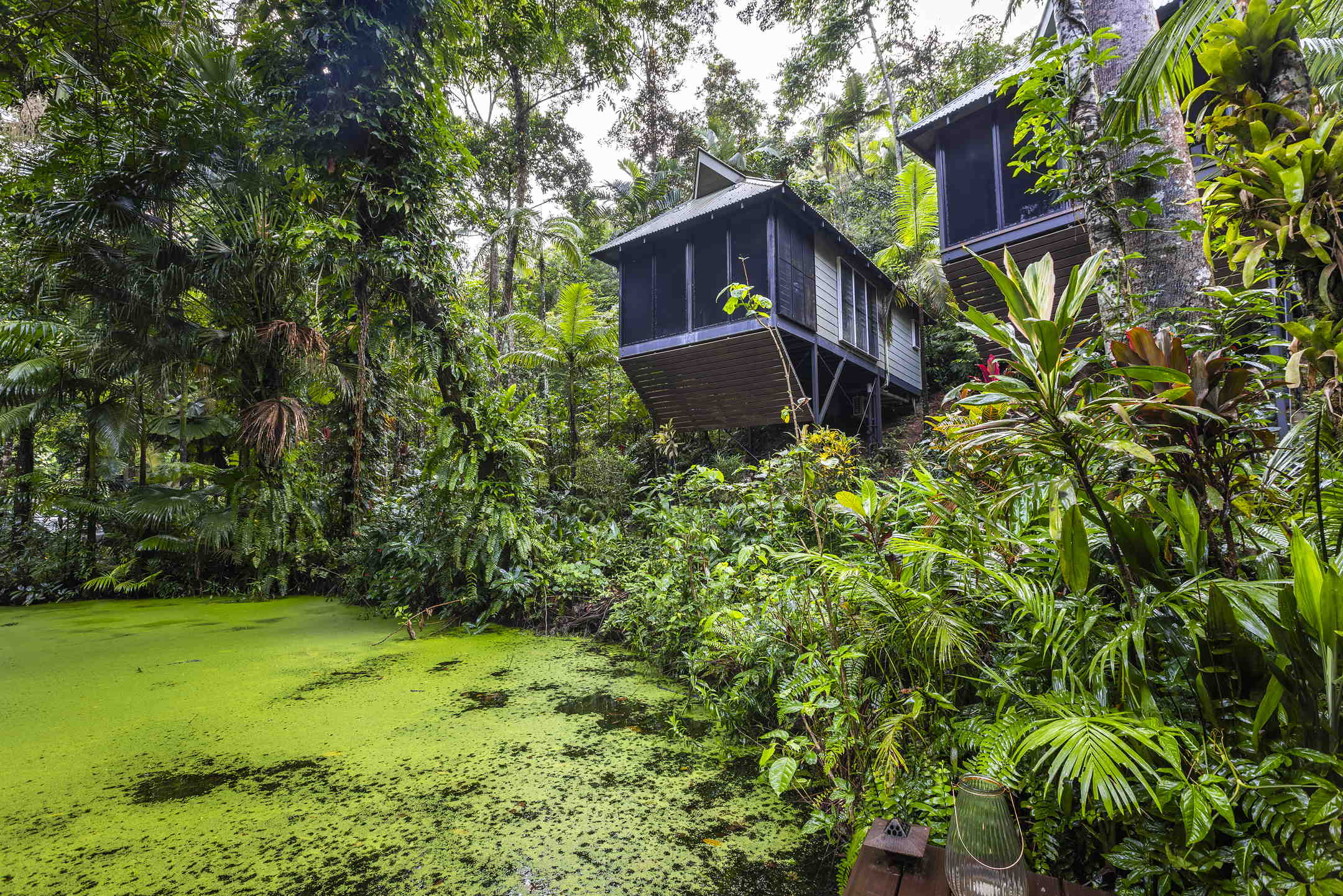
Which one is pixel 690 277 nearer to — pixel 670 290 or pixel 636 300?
pixel 670 290

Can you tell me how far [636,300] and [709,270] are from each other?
3.91 ft

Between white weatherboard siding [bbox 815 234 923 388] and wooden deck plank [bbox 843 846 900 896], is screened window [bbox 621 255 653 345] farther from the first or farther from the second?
wooden deck plank [bbox 843 846 900 896]

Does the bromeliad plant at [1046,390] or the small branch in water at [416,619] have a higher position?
the bromeliad plant at [1046,390]

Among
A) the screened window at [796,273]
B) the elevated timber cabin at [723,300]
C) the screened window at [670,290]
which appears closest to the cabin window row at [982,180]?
the elevated timber cabin at [723,300]

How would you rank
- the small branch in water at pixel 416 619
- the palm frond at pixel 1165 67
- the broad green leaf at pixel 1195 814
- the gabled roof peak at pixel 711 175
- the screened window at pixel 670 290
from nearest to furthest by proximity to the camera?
the broad green leaf at pixel 1195 814 → the palm frond at pixel 1165 67 → the small branch in water at pixel 416 619 → the screened window at pixel 670 290 → the gabled roof peak at pixel 711 175

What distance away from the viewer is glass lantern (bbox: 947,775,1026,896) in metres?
1.00

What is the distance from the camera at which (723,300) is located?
7289 mm

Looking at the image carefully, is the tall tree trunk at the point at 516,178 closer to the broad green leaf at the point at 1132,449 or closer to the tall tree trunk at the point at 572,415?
the tall tree trunk at the point at 572,415

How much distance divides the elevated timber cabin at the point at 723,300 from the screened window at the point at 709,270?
0.05 feet

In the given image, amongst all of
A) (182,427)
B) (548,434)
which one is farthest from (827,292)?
(182,427)

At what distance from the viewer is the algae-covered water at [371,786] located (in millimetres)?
1515

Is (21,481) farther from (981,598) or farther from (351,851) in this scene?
(981,598)

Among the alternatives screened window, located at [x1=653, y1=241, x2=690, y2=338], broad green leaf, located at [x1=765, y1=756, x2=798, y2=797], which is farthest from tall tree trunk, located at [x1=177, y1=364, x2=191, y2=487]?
broad green leaf, located at [x1=765, y1=756, x2=798, y2=797]

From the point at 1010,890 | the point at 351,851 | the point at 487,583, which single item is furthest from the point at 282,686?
the point at 1010,890
